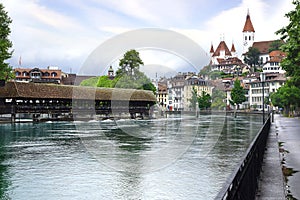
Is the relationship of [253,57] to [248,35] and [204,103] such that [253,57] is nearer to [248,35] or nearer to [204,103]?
[248,35]

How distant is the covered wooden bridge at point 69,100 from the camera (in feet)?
138

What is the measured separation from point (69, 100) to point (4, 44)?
14410 mm

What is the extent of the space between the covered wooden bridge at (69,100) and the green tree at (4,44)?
11.0 ft

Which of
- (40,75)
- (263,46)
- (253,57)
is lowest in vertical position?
(40,75)

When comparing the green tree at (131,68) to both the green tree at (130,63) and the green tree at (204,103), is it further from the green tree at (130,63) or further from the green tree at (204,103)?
the green tree at (204,103)

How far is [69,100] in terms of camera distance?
165 feet

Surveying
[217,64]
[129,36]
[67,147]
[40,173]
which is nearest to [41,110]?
[129,36]

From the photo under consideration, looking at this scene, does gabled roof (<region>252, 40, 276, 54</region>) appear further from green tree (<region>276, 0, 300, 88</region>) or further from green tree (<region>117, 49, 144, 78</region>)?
green tree (<region>276, 0, 300, 88</region>)

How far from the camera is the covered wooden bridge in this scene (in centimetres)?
4209

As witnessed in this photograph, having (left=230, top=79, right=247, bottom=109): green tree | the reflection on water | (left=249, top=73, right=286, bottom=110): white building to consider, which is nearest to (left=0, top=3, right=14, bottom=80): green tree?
the reflection on water

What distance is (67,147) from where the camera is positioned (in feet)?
56.8

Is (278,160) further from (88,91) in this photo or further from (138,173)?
(88,91)

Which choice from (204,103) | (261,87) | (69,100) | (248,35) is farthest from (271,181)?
(248,35)

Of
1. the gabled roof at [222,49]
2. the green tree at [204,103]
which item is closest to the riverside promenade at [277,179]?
the green tree at [204,103]
